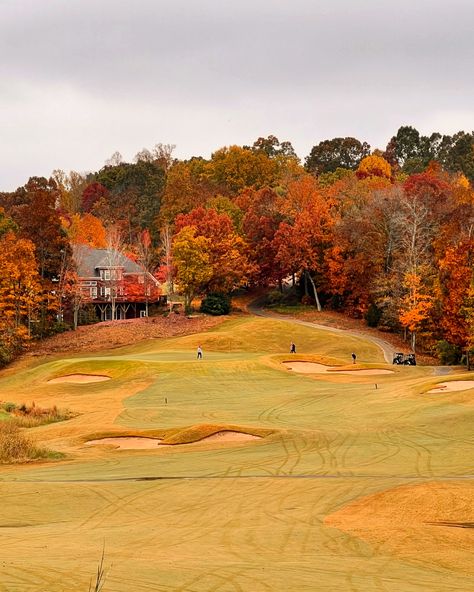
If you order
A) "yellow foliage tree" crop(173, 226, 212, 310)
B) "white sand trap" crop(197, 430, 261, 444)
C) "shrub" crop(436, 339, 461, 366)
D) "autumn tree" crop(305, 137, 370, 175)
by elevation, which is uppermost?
"autumn tree" crop(305, 137, 370, 175)

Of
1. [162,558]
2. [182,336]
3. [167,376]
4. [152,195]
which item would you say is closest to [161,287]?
[182,336]

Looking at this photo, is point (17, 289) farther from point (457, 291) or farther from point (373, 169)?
point (373, 169)

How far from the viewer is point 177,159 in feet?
630

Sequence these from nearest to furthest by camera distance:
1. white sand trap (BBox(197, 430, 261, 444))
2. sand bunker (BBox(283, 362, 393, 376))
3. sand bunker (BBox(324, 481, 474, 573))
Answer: sand bunker (BBox(324, 481, 474, 573)) → white sand trap (BBox(197, 430, 261, 444)) → sand bunker (BBox(283, 362, 393, 376))

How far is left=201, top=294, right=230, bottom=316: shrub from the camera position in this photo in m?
92.6

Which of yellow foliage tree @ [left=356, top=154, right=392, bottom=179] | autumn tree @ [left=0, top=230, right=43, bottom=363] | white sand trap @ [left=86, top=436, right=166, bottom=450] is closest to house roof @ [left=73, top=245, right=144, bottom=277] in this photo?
autumn tree @ [left=0, top=230, right=43, bottom=363]

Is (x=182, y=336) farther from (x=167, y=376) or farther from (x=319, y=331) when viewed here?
(x=167, y=376)

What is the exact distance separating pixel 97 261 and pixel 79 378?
47097 millimetres

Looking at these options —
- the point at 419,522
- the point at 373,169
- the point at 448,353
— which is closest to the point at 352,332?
the point at 448,353

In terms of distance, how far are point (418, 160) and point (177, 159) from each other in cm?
5822

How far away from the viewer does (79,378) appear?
2259 inches

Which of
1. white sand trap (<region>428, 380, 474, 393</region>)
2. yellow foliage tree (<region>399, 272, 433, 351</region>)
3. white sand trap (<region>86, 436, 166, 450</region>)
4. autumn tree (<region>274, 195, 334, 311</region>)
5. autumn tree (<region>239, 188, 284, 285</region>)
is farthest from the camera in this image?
autumn tree (<region>239, 188, 284, 285</region>)

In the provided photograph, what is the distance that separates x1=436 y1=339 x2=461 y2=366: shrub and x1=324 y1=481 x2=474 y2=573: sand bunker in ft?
165

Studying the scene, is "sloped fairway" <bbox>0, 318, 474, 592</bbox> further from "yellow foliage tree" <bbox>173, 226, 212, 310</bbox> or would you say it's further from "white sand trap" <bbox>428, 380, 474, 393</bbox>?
"yellow foliage tree" <bbox>173, 226, 212, 310</bbox>
